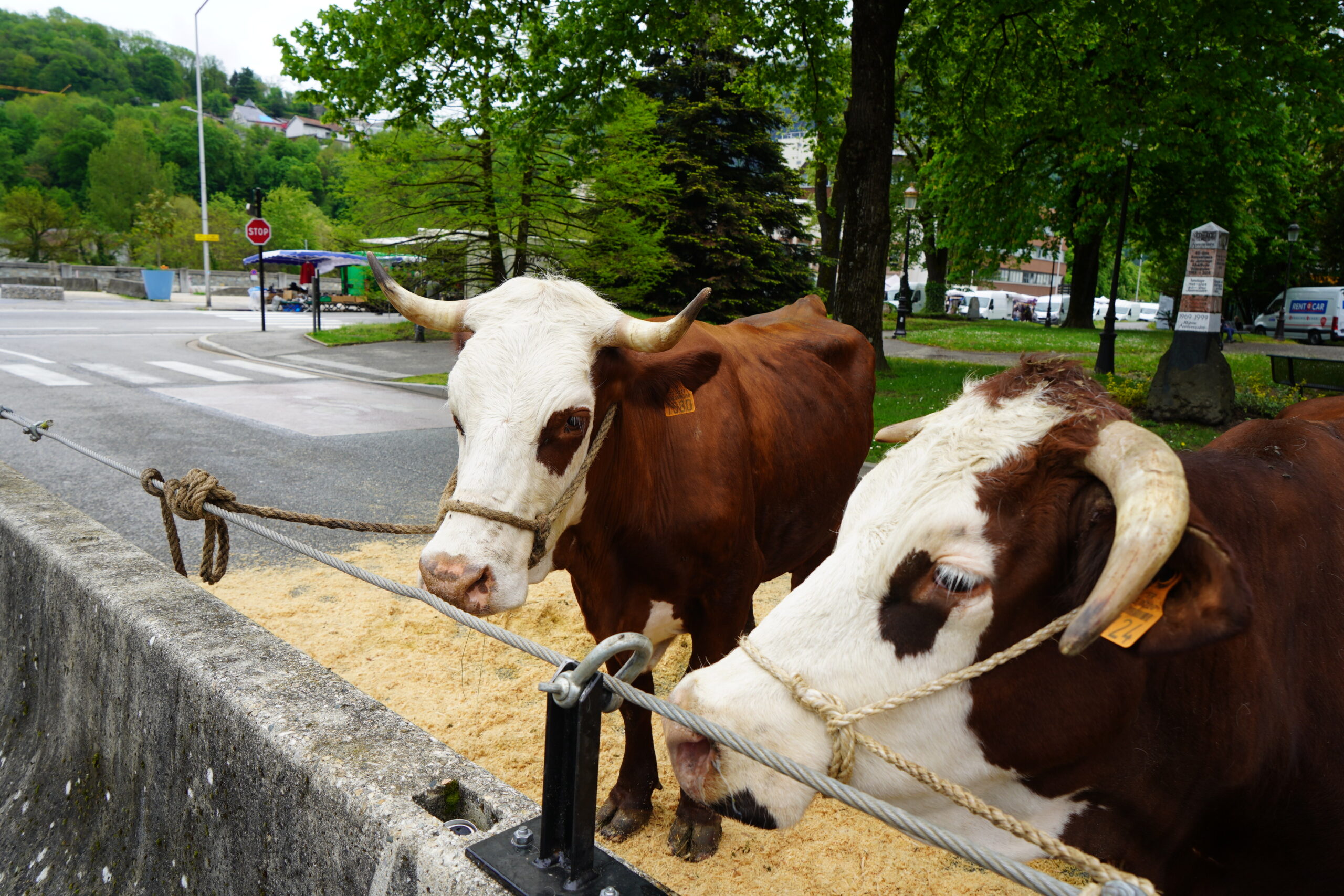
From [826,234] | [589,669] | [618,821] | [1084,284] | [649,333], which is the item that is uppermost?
[826,234]

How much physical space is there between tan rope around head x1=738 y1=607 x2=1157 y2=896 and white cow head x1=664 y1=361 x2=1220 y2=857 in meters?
0.02

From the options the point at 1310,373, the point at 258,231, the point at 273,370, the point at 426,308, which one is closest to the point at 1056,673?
the point at 426,308

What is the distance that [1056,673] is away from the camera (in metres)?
1.46

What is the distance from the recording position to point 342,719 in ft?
6.13

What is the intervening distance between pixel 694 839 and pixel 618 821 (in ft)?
0.96

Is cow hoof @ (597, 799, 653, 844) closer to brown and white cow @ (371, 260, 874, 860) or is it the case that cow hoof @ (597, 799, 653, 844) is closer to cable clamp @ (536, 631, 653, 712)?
brown and white cow @ (371, 260, 874, 860)

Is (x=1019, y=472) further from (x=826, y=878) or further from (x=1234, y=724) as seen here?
(x=826, y=878)

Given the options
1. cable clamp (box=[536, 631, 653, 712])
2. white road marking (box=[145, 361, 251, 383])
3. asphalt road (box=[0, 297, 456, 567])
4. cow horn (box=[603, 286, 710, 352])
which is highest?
cow horn (box=[603, 286, 710, 352])

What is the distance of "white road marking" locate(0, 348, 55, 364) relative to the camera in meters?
14.1

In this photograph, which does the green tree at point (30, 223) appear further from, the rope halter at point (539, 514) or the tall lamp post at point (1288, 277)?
the tall lamp post at point (1288, 277)

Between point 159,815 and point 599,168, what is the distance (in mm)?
14057

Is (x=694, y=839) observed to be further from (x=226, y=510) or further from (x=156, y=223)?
(x=156, y=223)

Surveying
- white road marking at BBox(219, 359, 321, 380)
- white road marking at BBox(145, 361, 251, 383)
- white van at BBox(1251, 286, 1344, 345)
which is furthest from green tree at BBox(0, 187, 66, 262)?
white van at BBox(1251, 286, 1344, 345)

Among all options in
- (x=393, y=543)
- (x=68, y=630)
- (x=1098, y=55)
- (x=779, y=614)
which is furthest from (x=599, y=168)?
(x=779, y=614)
